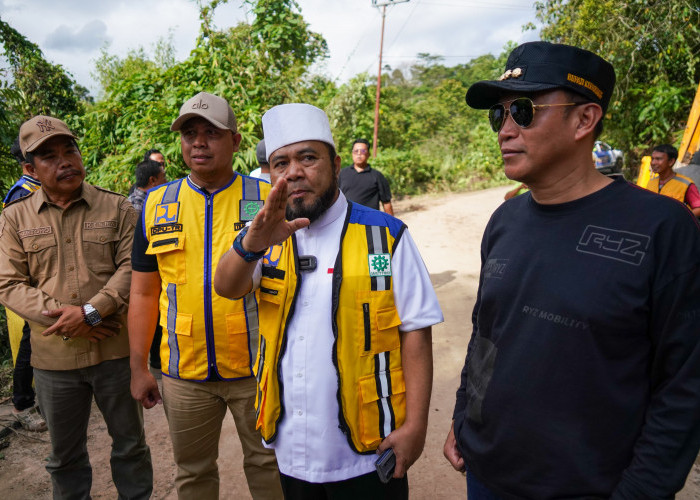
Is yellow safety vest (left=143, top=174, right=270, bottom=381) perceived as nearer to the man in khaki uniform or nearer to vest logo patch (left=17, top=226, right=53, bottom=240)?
the man in khaki uniform

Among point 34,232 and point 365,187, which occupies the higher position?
point 365,187

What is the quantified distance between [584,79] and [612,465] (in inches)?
47.9

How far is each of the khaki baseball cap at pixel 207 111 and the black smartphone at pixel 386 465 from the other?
179 cm

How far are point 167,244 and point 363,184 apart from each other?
412cm

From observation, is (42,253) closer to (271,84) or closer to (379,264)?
(379,264)

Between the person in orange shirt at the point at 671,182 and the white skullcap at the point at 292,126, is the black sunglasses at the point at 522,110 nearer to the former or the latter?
the white skullcap at the point at 292,126

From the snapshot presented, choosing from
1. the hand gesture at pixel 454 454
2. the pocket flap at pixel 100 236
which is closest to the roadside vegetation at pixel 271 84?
the pocket flap at pixel 100 236

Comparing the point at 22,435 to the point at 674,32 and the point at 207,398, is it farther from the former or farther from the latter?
the point at 674,32

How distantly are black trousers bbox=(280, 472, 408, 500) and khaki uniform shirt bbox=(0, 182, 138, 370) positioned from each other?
1.50 metres

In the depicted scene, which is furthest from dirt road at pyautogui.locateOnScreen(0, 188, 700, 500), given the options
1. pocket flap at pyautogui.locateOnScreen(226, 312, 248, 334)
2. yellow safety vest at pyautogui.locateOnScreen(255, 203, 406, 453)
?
yellow safety vest at pyautogui.locateOnScreen(255, 203, 406, 453)

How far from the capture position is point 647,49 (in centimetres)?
997

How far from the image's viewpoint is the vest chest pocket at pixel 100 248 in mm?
2666

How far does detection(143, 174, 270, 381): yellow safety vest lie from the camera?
2.30 metres

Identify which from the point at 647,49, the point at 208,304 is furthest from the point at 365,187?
the point at 647,49
